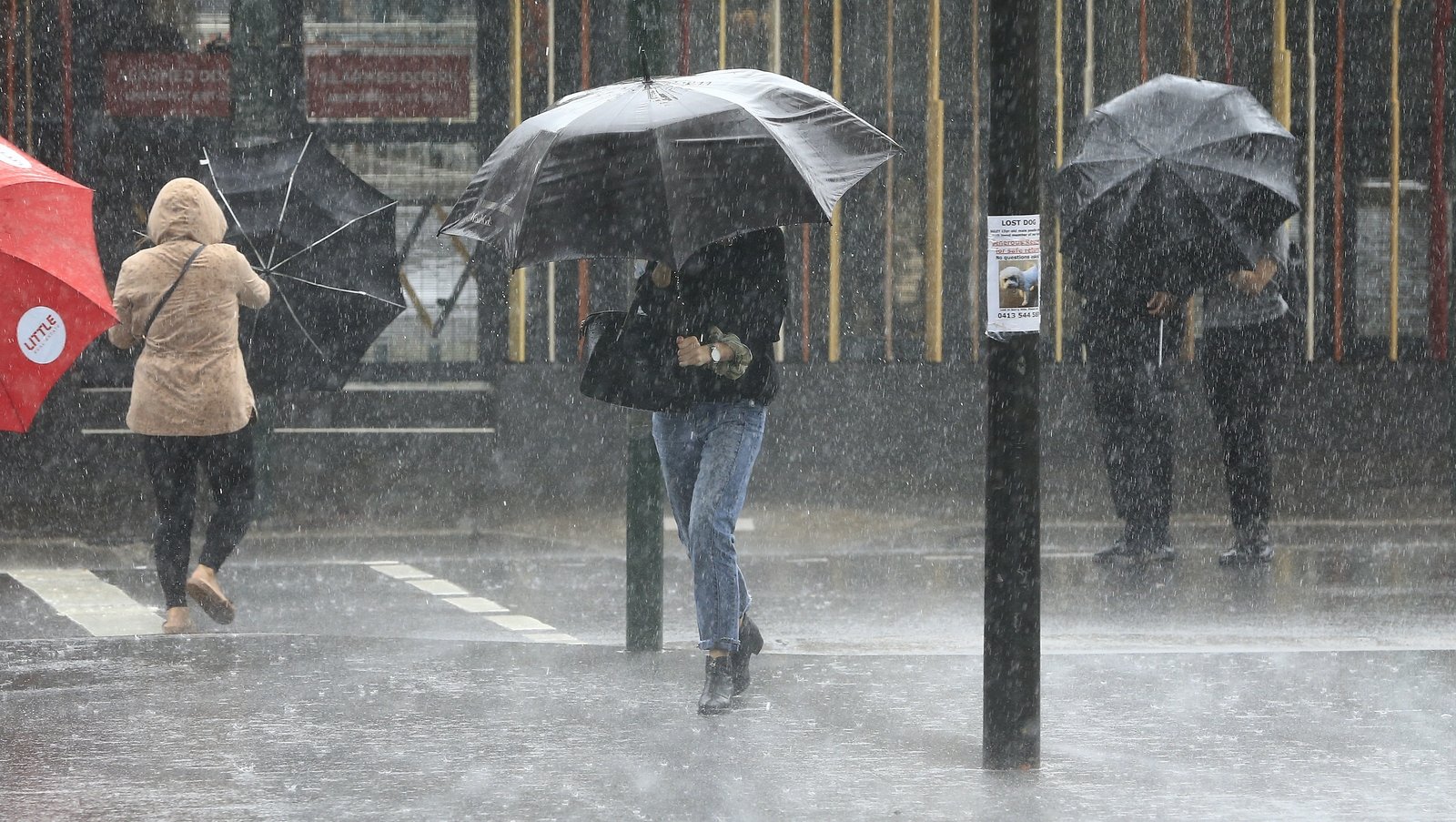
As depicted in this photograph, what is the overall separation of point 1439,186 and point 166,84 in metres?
9.74

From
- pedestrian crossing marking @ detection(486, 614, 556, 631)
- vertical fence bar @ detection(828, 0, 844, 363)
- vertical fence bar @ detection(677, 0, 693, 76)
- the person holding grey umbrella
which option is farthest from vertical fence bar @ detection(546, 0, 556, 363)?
pedestrian crossing marking @ detection(486, 614, 556, 631)

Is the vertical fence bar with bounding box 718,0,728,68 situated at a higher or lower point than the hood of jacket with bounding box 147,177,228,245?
higher

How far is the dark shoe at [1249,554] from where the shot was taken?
10766mm

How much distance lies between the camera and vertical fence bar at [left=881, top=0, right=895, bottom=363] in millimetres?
15945

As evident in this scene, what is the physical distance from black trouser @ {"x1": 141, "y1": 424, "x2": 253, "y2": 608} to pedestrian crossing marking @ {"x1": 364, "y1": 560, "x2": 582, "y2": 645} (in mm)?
1210

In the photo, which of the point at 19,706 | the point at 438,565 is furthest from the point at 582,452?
the point at 19,706

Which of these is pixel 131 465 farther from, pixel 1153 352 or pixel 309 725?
pixel 309 725

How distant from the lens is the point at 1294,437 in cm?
1605

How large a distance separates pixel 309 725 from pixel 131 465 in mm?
8838

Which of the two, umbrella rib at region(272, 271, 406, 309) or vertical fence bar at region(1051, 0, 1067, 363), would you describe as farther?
vertical fence bar at region(1051, 0, 1067, 363)

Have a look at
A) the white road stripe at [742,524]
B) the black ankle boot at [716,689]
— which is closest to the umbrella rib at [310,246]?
the white road stripe at [742,524]

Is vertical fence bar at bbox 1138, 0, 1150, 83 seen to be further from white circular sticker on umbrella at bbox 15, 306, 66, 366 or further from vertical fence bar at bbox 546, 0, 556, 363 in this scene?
white circular sticker on umbrella at bbox 15, 306, 66, 366

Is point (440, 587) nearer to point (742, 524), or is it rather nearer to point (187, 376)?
point (187, 376)

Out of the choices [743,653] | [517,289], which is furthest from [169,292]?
[517,289]
